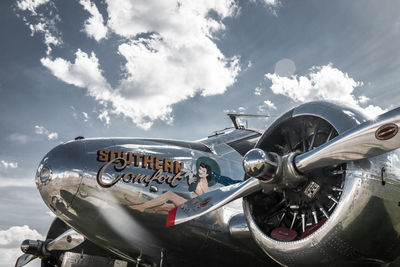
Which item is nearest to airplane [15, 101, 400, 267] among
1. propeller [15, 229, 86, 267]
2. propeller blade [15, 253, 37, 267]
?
propeller [15, 229, 86, 267]

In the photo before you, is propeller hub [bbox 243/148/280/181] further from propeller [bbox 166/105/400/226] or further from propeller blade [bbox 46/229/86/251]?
propeller blade [bbox 46/229/86/251]

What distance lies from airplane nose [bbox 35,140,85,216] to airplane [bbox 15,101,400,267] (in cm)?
2

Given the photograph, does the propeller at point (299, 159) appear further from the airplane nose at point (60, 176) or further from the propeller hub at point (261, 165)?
the airplane nose at point (60, 176)

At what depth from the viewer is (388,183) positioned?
3973 millimetres

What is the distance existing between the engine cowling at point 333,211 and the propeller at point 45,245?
511 centimetres

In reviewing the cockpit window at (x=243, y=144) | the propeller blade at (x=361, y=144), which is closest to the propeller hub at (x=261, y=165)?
the propeller blade at (x=361, y=144)

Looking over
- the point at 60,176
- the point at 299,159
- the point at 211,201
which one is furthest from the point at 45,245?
the point at 299,159

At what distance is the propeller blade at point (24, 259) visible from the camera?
1081 cm

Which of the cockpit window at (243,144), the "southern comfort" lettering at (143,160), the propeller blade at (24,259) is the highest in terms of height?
the cockpit window at (243,144)

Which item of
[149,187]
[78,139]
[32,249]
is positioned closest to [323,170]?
[149,187]

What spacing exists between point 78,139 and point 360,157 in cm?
450

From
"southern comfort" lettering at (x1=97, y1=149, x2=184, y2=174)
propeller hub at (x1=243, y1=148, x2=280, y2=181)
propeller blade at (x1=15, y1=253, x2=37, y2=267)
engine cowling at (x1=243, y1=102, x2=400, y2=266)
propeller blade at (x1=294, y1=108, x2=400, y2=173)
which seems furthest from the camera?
propeller blade at (x1=15, y1=253, x2=37, y2=267)

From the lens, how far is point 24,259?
11.1 meters

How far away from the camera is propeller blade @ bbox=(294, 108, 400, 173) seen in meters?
3.52
